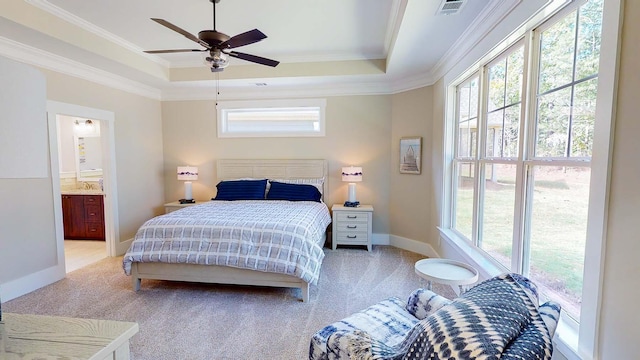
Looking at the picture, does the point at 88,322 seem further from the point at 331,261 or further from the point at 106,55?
the point at 106,55

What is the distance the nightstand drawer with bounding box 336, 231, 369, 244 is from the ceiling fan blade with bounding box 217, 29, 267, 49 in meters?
2.86

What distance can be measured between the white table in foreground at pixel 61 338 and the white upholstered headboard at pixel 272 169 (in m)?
3.87

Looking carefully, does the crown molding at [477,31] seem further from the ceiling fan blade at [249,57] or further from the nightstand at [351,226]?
the nightstand at [351,226]

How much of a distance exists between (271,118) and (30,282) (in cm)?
358

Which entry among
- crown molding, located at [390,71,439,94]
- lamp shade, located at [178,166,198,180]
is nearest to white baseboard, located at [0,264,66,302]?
lamp shade, located at [178,166,198,180]

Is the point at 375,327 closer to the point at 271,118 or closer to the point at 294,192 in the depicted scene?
the point at 294,192

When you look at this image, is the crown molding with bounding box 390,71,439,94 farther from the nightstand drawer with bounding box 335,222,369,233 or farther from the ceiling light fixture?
the ceiling light fixture

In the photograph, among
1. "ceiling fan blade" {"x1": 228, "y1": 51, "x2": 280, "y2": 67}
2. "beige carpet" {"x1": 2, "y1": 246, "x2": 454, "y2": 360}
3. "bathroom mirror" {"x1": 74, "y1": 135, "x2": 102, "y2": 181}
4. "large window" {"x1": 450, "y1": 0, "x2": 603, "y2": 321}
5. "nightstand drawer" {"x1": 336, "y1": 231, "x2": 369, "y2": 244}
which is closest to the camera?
"large window" {"x1": 450, "y1": 0, "x2": 603, "y2": 321}

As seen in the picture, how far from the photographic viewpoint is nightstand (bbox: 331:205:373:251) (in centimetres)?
425

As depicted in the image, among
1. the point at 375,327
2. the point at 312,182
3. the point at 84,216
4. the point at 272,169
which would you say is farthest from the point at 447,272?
the point at 84,216

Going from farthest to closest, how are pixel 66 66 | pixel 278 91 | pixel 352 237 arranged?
1. pixel 278 91
2. pixel 352 237
3. pixel 66 66

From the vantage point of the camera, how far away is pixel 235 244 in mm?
2783

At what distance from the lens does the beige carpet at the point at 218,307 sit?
216 cm

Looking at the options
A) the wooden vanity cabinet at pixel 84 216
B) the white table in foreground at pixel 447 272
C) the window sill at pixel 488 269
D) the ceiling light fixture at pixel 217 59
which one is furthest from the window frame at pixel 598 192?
the wooden vanity cabinet at pixel 84 216
